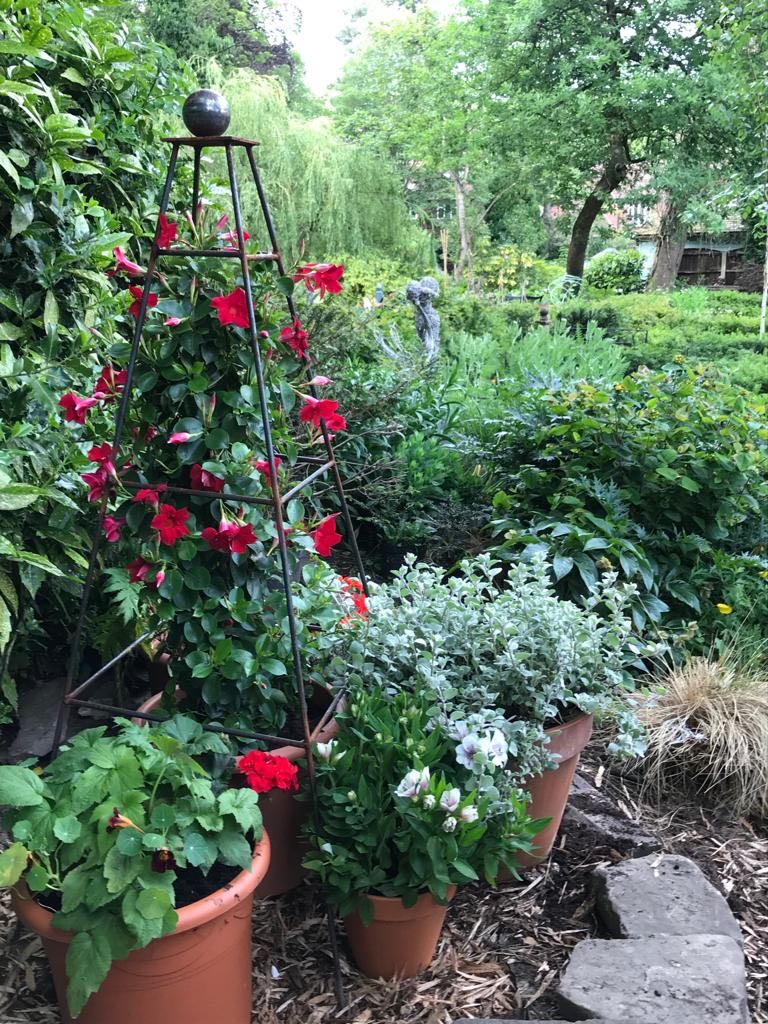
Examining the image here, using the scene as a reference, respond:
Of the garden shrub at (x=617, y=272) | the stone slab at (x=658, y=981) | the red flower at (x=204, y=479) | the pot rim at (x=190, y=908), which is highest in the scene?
the garden shrub at (x=617, y=272)

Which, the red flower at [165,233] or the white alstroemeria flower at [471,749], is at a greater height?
the red flower at [165,233]

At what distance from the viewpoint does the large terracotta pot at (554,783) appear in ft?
6.19

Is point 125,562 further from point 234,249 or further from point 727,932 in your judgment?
point 727,932

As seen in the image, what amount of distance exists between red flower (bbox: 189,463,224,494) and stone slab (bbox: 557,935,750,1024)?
1183mm

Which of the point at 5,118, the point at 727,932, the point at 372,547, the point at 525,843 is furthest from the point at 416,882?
the point at 372,547

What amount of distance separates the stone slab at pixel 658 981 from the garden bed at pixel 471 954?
13cm

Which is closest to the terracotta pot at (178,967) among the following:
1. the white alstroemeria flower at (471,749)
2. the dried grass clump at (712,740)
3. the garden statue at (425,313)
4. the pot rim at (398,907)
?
the pot rim at (398,907)

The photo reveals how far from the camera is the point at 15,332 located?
2.03 metres

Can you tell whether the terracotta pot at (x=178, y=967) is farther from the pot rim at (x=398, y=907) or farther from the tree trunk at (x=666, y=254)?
the tree trunk at (x=666, y=254)

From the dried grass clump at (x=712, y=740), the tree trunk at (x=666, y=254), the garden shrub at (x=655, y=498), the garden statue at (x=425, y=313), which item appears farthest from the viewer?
the tree trunk at (x=666, y=254)

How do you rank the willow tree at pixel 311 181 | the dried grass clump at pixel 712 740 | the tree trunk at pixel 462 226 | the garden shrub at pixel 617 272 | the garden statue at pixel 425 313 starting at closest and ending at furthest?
the dried grass clump at pixel 712 740 < the garden statue at pixel 425 313 < the willow tree at pixel 311 181 < the tree trunk at pixel 462 226 < the garden shrub at pixel 617 272

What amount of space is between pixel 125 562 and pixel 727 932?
5.13 feet

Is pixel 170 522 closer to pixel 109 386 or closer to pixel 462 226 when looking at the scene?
pixel 109 386

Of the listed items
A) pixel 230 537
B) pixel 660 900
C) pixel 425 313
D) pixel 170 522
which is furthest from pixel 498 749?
pixel 425 313
